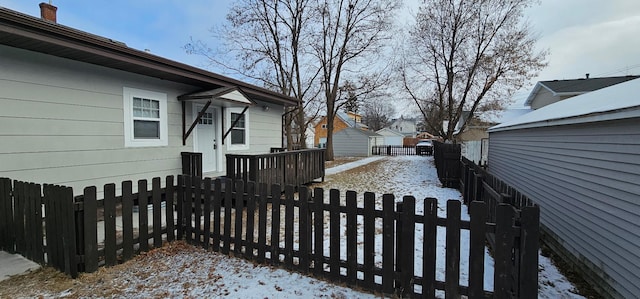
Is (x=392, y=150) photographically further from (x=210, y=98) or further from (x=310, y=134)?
(x=210, y=98)

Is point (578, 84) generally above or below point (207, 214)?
above

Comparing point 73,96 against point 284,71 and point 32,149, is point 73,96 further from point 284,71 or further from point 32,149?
point 284,71

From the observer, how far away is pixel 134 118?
5676mm

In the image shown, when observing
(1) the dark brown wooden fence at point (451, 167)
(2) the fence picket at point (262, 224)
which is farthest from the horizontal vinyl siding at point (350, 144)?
(2) the fence picket at point (262, 224)

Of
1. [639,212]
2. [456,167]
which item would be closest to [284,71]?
[456,167]

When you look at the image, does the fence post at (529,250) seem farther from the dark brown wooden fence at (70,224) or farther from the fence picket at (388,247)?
the dark brown wooden fence at (70,224)

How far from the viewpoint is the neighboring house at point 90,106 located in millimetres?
4043

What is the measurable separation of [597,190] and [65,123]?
7733 millimetres

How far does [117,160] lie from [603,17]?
61.0ft

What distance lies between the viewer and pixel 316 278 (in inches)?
122

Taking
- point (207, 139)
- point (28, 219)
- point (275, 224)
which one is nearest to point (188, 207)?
point (275, 224)

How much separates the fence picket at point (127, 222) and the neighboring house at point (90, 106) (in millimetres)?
2158

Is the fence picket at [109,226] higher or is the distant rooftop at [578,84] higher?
the distant rooftop at [578,84]

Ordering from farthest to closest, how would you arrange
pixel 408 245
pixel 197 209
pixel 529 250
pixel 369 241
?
pixel 197 209, pixel 369 241, pixel 408 245, pixel 529 250
